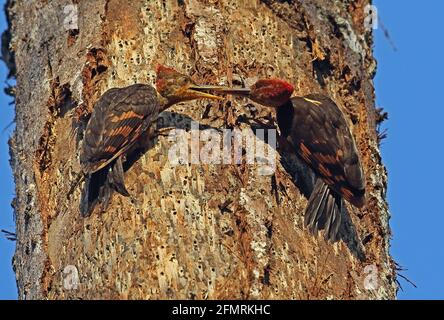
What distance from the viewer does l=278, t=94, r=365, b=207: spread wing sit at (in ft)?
21.1

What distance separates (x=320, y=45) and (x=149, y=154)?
143cm

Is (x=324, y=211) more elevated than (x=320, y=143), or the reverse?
(x=320, y=143)

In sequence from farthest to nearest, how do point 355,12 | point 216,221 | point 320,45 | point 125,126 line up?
point 355,12 → point 320,45 → point 125,126 → point 216,221

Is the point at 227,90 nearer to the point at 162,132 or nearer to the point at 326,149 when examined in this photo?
the point at 162,132

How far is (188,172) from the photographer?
6.05m

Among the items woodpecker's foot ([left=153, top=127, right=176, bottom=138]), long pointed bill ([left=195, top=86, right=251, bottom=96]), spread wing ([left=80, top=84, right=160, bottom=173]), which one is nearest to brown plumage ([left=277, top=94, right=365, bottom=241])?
long pointed bill ([left=195, top=86, right=251, bottom=96])

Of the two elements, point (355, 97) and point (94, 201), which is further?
point (355, 97)

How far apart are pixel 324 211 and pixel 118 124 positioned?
1.19 meters

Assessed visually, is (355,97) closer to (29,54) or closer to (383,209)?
(383,209)

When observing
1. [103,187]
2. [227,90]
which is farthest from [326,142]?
[103,187]

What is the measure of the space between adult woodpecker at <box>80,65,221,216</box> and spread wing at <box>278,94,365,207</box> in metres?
0.55

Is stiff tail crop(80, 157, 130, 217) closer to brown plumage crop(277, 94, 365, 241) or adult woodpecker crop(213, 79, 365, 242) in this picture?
adult woodpecker crop(213, 79, 365, 242)

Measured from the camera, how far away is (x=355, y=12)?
7605mm

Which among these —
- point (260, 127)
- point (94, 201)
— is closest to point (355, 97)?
point (260, 127)
